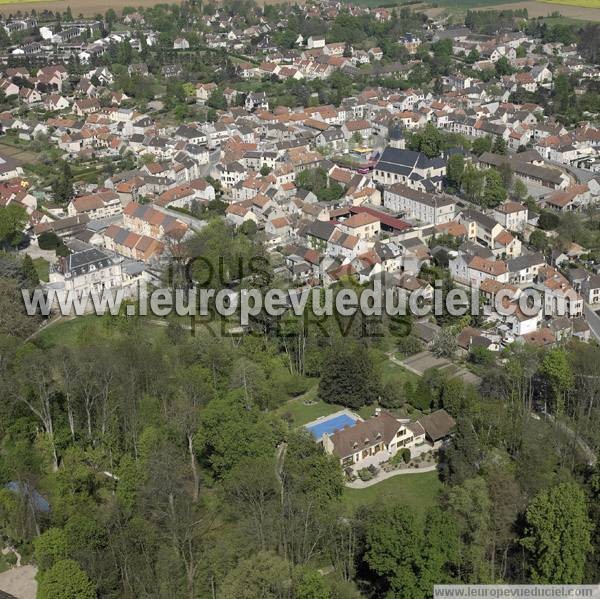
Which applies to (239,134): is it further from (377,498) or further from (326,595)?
(326,595)

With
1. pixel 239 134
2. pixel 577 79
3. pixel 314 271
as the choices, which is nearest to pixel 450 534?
pixel 314 271

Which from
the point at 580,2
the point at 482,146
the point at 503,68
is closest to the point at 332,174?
the point at 482,146

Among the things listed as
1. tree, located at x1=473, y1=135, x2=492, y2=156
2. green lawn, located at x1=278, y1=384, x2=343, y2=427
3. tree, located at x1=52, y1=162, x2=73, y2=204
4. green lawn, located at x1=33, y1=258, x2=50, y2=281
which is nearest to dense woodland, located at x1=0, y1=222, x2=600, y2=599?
green lawn, located at x1=278, y1=384, x2=343, y2=427

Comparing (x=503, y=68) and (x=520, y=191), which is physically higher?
(x=503, y=68)

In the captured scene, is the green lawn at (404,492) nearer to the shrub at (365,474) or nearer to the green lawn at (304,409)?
the shrub at (365,474)

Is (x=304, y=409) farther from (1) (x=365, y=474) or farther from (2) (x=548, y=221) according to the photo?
(2) (x=548, y=221)

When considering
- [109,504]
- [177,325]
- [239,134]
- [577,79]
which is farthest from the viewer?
[577,79]

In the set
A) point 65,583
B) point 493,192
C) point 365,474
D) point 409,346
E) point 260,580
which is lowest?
point 365,474
